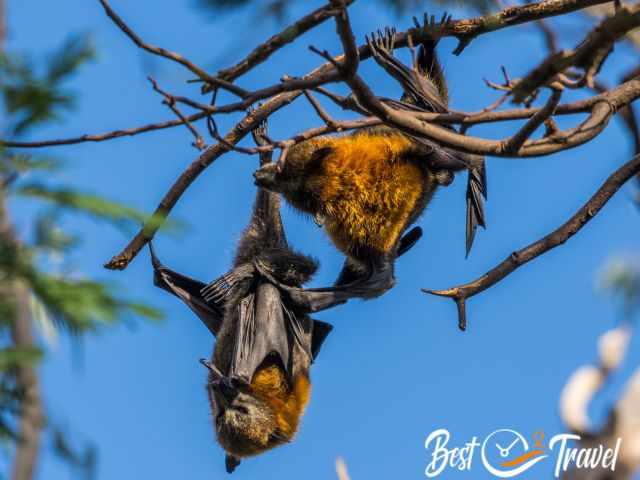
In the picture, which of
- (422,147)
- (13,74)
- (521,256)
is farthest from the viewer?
(422,147)

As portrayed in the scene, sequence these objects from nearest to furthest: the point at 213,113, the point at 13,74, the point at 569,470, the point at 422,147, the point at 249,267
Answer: the point at 13,74 < the point at 569,470 < the point at 213,113 < the point at 422,147 < the point at 249,267

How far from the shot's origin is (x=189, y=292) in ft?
26.5

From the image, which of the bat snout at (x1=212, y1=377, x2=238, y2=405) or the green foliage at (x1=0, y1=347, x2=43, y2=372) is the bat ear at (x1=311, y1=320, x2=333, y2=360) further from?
the green foliage at (x1=0, y1=347, x2=43, y2=372)

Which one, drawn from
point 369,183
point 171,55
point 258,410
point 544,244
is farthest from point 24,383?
point 258,410

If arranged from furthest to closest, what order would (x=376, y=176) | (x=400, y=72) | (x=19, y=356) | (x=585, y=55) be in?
(x=376, y=176)
(x=400, y=72)
(x=585, y=55)
(x=19, y=356)

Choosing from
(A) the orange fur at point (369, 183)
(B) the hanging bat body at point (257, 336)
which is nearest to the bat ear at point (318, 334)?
(B) the hanging bat body at point (257, 336)

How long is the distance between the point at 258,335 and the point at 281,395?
27.8 inches

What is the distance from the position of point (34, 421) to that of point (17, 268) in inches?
14.9

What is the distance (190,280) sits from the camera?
804 centimetres

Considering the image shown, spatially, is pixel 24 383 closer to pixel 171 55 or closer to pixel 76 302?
pixel 76 302

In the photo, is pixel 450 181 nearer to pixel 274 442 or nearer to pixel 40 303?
pixel 274 442

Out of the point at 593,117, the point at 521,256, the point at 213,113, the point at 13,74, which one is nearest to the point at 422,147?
the point at 521,256

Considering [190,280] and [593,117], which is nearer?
[593,117]

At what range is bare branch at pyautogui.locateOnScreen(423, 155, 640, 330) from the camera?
238 inches
